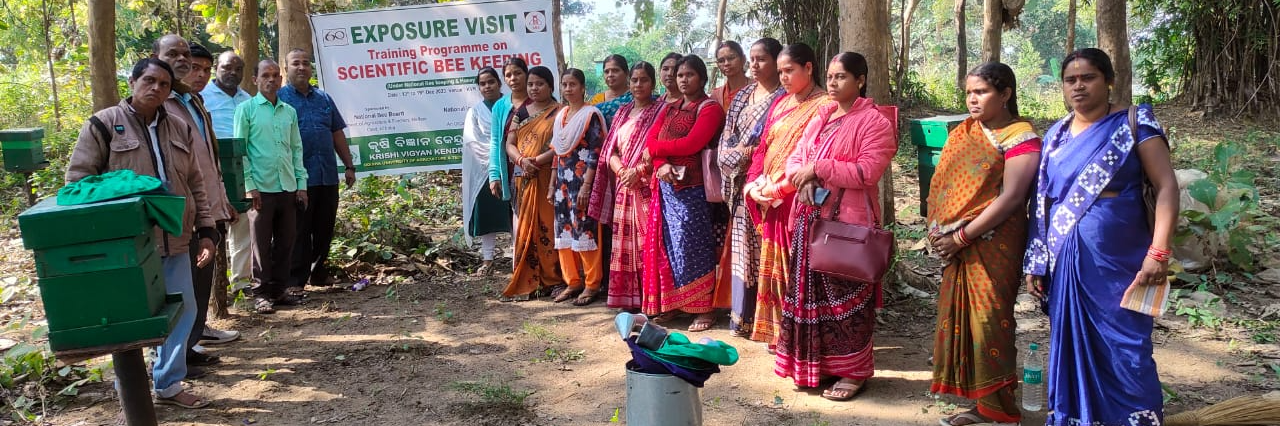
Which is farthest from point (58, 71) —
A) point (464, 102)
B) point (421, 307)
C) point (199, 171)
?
point (199, 171)

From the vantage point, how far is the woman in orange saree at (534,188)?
5789 millimetres

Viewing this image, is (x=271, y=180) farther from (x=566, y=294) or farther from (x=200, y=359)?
(x=566, y=294)

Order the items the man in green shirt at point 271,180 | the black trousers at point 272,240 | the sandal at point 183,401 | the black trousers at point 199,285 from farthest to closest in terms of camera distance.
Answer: the black trousers at point 272,240, the man in green shirt at point 271,180, the black trousers at point 199,285, the sandal at point 183,401

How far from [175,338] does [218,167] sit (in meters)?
1.02

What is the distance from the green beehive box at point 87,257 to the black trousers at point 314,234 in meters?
3.22

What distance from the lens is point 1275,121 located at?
344 inches

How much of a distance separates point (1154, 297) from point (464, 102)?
5440 millimetres

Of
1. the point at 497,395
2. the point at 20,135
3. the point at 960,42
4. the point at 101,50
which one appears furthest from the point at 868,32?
the point at 960,42

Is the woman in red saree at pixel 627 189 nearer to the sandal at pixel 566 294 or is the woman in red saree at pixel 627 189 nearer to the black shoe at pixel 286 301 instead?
the sandal at pixel 566 294

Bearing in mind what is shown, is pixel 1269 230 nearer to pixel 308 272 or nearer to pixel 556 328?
pixel 556 328

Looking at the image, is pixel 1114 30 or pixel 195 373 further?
pixel 1114 30

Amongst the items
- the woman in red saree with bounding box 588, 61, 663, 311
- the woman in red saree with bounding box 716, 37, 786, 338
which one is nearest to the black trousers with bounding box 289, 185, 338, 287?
the woman in red saree with bounding box 588, 61, 663, 311

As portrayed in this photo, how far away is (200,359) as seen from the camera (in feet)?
15.0

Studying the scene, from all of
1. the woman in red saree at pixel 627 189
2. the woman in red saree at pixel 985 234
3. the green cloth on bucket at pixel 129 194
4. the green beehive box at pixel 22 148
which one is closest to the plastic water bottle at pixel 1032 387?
the woman in red saree at pixel 985 234
